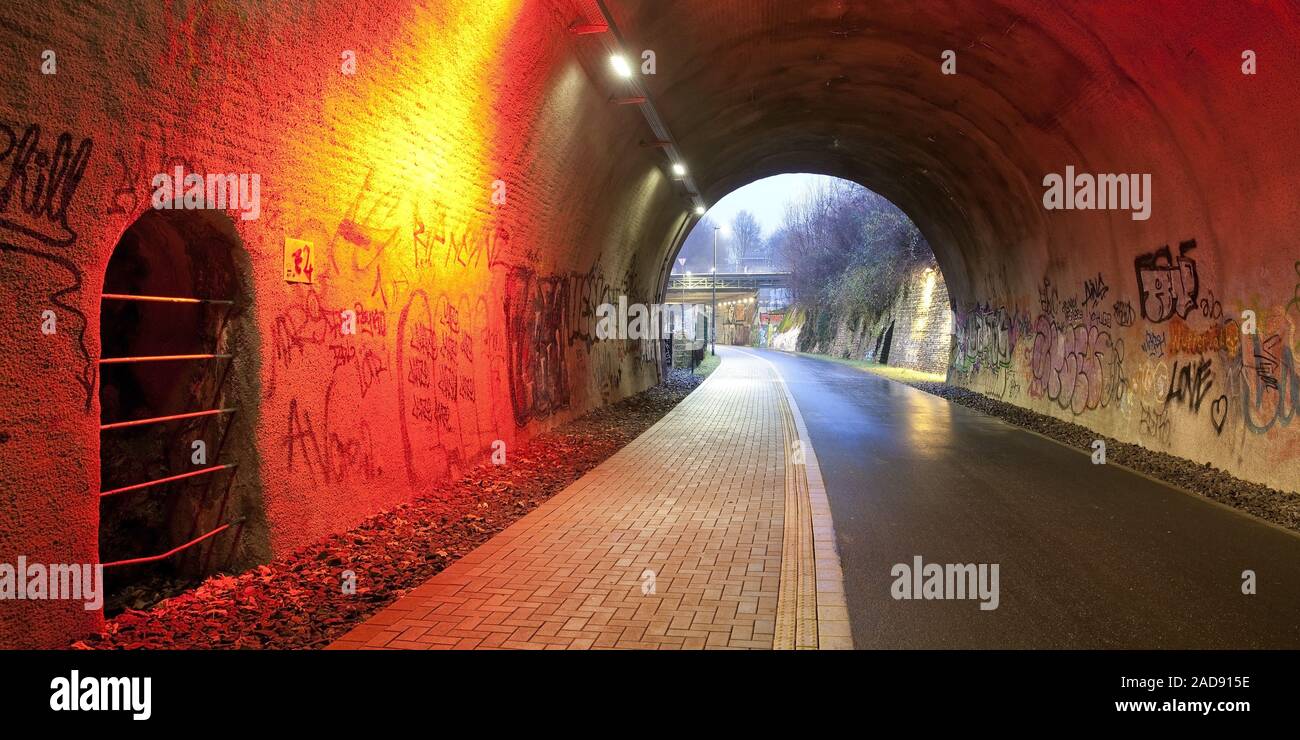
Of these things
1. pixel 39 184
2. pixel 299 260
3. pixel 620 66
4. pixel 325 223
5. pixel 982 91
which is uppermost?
pixel 982 91

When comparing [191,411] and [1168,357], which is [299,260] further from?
[1168,357]

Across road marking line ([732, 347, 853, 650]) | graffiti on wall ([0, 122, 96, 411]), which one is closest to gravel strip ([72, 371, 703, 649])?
graffiti on wall ([0, 122, 96, 411])

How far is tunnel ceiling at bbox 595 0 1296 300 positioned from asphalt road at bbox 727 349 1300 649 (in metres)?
3.83

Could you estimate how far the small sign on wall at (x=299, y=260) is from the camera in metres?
5.72

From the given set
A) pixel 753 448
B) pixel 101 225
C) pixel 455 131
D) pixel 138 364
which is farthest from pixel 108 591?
pixel 753 448

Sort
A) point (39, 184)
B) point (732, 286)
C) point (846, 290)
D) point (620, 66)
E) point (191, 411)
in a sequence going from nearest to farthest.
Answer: point (39, 184) < point (191, 411) < point (620, 66) < point (846, 290) < point (732, 286)

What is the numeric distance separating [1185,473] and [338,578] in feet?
31.2

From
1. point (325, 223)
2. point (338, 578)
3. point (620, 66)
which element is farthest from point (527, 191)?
point (338, 578)

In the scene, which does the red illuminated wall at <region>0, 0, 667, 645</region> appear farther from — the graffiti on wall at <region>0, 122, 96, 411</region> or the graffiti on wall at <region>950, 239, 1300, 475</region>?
the graffiti on wall at <region>950, 239, 1300, 475</region>

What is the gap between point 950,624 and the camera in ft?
15.7

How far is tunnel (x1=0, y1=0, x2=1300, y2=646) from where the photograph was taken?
402 cm

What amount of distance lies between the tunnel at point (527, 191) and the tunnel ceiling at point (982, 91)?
6 centimetres

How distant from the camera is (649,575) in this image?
5570 mm

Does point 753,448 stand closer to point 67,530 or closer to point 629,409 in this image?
point 629,409
